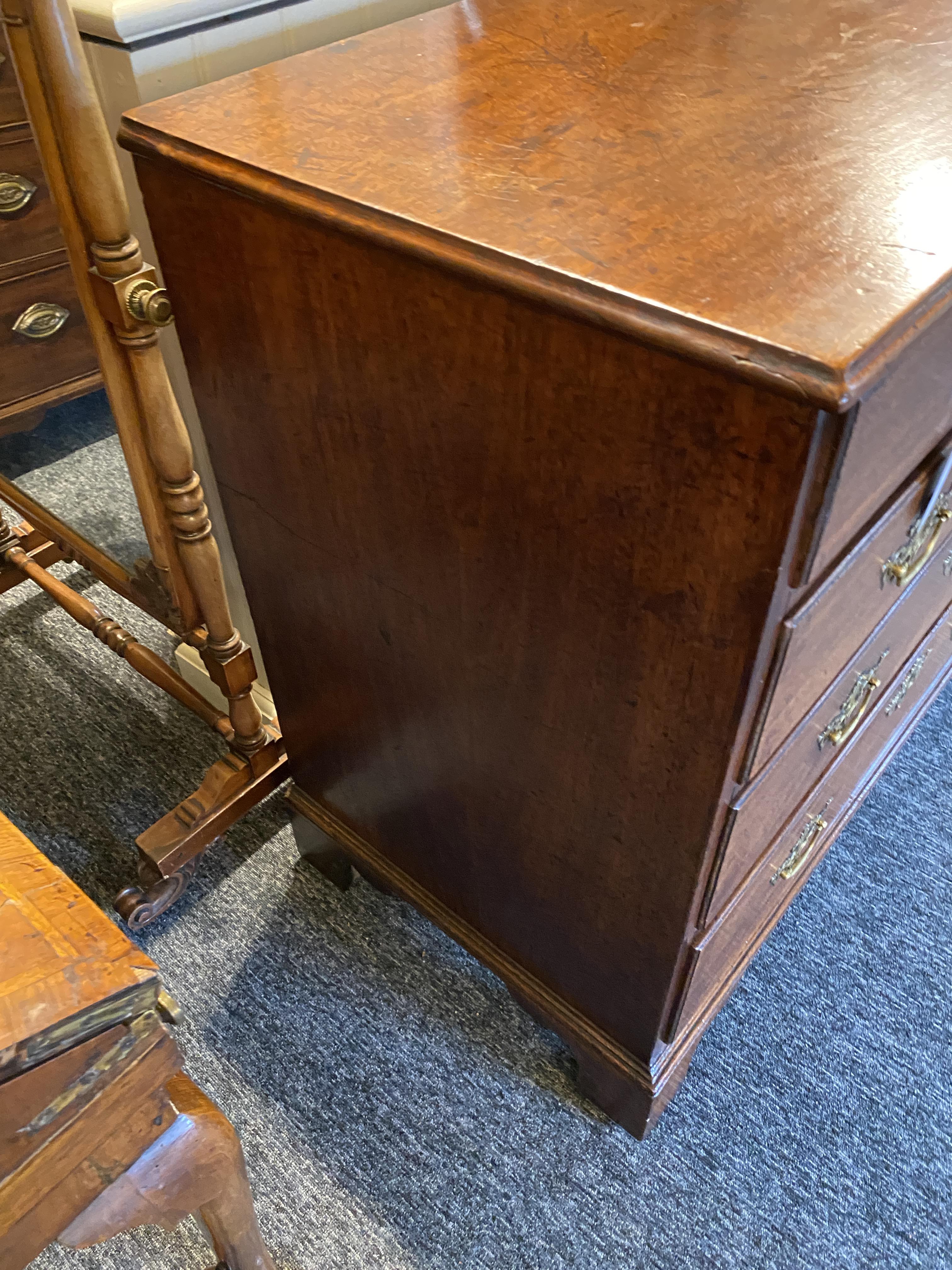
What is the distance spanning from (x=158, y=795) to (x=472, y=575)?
Answer: 849mm

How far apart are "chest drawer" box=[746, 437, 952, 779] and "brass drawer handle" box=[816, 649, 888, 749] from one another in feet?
0.29

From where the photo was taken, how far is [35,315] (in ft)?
4.79

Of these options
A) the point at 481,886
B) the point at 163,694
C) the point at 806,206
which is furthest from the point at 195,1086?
the point at 163,694

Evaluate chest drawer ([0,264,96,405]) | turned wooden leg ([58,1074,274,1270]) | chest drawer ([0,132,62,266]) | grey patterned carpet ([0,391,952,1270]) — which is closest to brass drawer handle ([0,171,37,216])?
chest drawer ([0,132,62,266])

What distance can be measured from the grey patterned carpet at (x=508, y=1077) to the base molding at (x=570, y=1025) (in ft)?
0.23

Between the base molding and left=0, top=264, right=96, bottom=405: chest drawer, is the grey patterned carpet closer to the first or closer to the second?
the base molding

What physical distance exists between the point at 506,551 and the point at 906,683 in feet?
2.17

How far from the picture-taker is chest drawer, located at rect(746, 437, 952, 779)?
1.80 feet

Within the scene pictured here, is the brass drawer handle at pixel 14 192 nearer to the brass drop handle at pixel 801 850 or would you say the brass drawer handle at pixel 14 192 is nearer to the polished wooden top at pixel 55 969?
the polished wooden top at pixel 55 969

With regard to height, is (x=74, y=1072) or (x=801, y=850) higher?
(x=74, y=1072)

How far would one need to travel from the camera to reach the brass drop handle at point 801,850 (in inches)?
35.8

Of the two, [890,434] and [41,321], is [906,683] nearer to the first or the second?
[890,434]

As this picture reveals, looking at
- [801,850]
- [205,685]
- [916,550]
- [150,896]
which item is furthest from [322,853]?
[916,550]

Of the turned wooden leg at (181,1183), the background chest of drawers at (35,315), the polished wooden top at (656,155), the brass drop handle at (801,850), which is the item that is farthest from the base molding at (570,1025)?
the background chest of drawers at (35,315)
